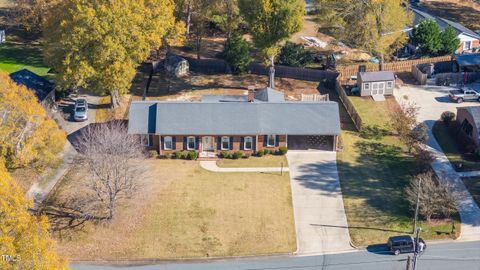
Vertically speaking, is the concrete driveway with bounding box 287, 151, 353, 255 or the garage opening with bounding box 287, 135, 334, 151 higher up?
the garage opening with bounding box 287, 135, 334, 151

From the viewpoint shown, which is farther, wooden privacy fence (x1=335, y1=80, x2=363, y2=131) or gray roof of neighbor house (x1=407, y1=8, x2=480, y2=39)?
gray roof of neighbor house (x1=407, y1=8, x2=480, y2=39)

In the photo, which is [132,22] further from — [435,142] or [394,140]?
[435,142]

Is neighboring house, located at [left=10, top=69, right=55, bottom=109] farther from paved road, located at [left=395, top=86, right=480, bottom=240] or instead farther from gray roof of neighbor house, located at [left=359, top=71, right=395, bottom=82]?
paved road, located at [left=395, top=86, right=480, bottom=240]

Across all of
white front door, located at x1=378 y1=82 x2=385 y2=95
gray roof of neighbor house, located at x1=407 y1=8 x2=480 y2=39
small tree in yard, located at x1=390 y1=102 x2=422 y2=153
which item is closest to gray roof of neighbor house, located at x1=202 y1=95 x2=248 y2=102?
small tree in yard, located at x1=390 y1=102 x2=422 y2=153

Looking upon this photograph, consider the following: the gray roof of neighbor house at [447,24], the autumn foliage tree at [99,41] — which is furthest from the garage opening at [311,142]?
the gray roof of neighbor house at [447,24]

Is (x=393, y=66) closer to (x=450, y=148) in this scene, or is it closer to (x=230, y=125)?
(x=450, y=148)

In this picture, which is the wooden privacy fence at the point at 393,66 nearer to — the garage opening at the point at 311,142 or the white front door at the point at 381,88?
the white front door at the point at 381,88

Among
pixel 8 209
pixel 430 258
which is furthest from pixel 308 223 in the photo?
pixel 8 209
